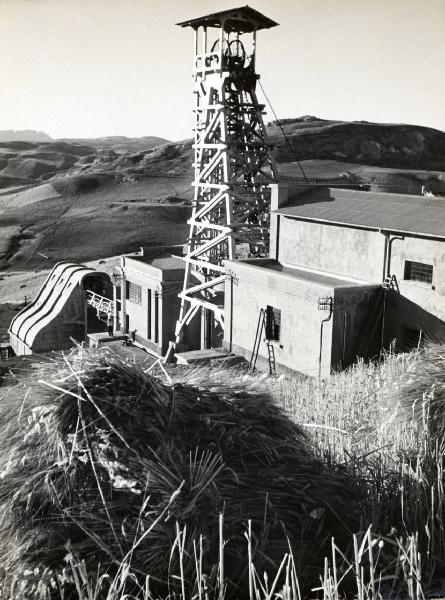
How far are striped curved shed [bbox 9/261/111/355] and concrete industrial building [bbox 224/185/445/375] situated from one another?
1453cm

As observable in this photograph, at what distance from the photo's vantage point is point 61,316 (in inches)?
1417

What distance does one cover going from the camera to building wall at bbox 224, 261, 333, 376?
19547 mm

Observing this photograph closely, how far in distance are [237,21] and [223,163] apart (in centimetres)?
573

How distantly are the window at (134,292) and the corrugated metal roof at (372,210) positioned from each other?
10.4m

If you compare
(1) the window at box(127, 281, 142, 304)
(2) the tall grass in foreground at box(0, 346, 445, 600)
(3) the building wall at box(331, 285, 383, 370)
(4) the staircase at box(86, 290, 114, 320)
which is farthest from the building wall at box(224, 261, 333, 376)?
(2) the tall grass in foreground at box(0, 346, 445, 600)

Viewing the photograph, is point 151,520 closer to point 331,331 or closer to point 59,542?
point 59,542

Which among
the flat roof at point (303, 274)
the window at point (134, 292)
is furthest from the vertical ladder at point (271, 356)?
the window at point (134, 292)

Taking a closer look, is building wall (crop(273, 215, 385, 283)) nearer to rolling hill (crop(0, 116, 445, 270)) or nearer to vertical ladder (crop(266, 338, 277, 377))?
vertical ladder (crop(266, 338, 277, 377))

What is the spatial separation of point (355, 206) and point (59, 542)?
786 inches

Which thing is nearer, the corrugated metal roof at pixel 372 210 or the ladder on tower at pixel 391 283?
the corrugated metal roof at pixel 372 210

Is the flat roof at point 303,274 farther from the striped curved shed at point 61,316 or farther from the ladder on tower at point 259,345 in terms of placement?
the striped curved shed at point 61,316

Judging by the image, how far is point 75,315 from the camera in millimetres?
36656

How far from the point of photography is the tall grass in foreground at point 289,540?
13.0 ft

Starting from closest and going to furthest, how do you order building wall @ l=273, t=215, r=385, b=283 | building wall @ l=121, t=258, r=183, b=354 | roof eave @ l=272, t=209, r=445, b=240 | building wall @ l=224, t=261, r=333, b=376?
roof eave @ l=272, t=209, r=445, b=240 < building wall @ l=224, t=261, r=333, b=376 < building wall @ l=273, t=215, r=385, b=283 < building wall @ l=121, t=258, r=183, b=354
